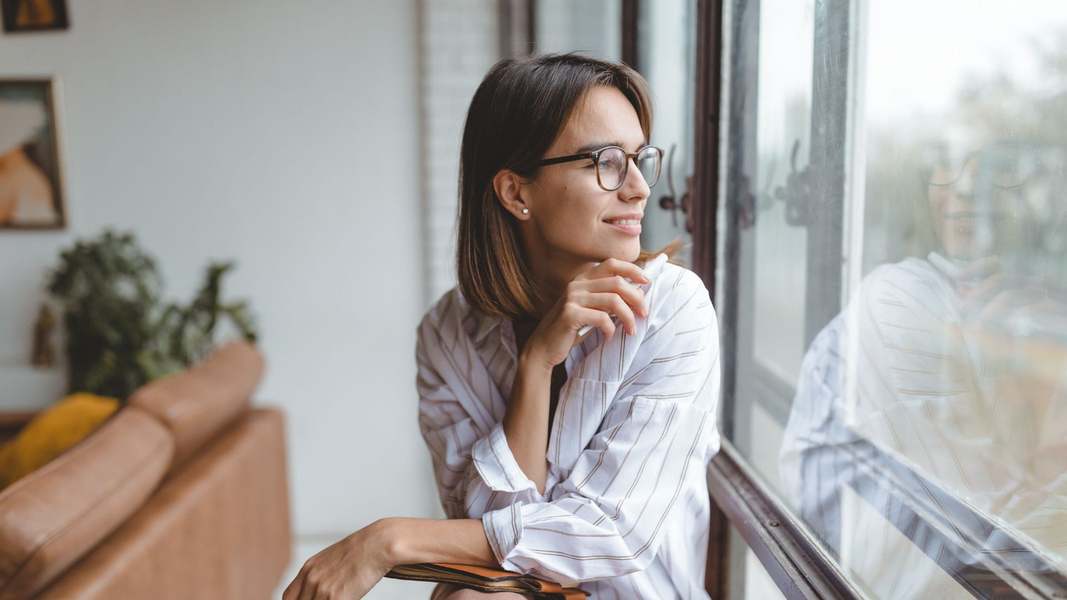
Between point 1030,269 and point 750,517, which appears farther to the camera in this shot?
point 750,517

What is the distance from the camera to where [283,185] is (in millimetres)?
3395

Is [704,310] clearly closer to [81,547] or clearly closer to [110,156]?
[81,547]

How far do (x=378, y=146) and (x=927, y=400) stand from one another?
290 centimetres

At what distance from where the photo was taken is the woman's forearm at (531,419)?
1080 mm

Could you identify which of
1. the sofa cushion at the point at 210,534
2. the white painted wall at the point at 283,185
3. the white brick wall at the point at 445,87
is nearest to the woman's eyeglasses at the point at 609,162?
the sofa cushion at the point at 210,534

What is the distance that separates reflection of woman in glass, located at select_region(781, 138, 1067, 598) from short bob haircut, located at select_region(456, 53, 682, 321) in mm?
396

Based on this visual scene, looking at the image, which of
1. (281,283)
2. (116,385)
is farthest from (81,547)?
(281,283)

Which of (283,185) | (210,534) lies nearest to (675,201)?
(210,534)

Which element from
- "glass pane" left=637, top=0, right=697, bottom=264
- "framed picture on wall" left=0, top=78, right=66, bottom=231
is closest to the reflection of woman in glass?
"glass pane" left=637, top=0, right=697, bottom=264

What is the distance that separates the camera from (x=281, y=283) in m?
3.45

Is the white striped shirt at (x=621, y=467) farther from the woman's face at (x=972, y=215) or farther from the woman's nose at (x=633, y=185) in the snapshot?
the woman's face at (x=972, y=215)

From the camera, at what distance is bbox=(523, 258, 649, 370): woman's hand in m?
1.02

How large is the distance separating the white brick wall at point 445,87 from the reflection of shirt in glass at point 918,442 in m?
2.22

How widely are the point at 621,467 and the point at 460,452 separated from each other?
0.30 metres
